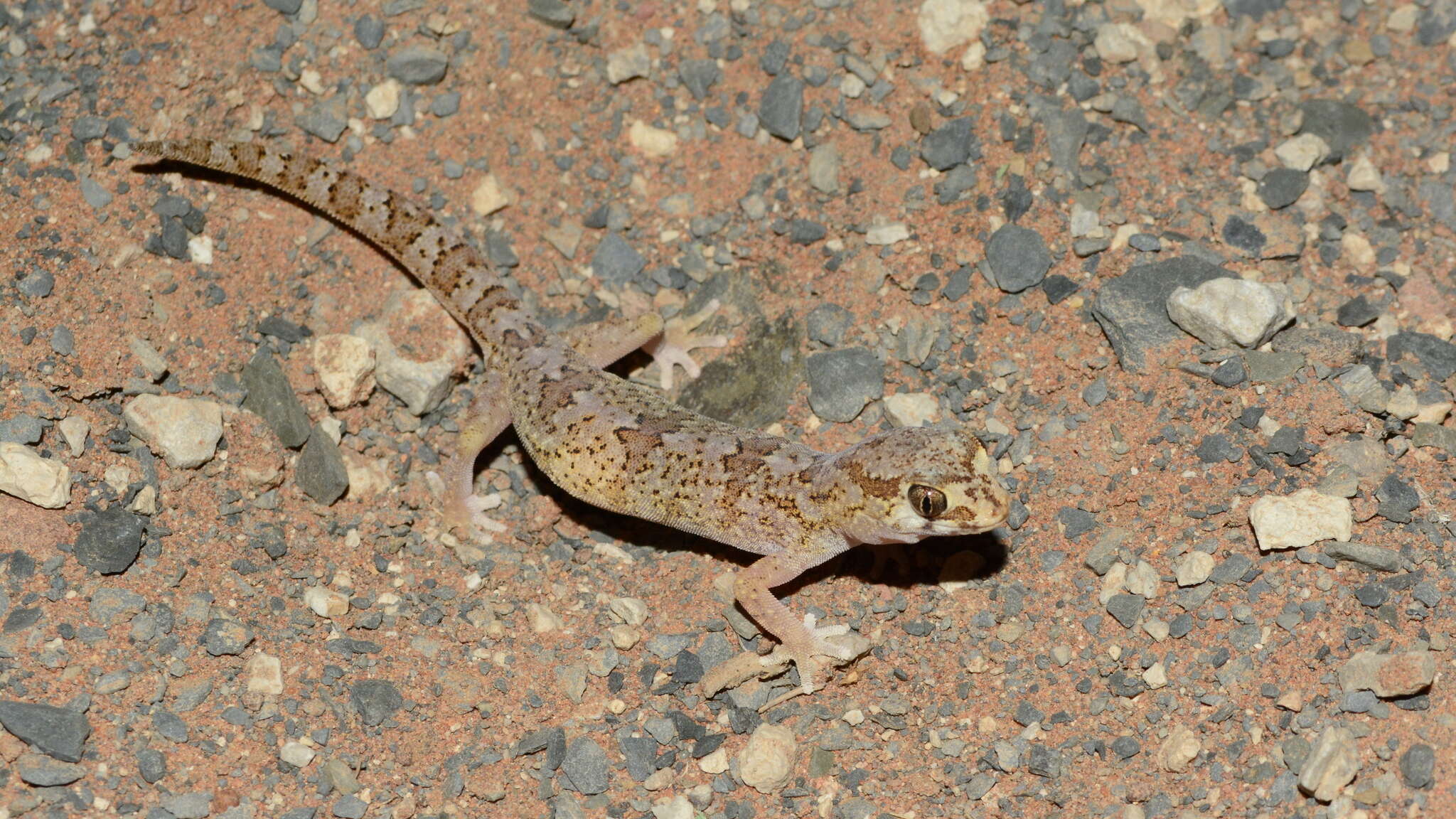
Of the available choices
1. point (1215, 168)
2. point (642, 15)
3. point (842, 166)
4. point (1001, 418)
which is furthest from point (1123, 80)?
point (642, 15)

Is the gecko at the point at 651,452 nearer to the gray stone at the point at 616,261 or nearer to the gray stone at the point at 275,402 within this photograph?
the gray stone at the point at 616,261

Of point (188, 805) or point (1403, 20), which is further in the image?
point (1403, 20)

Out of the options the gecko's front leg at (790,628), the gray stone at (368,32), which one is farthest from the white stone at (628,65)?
the gecko's front leg at (790,628)

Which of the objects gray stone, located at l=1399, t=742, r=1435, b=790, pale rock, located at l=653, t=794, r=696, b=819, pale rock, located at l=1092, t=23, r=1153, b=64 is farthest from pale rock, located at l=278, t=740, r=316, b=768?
pale rock, located at l=1092, t=23, r=1153, b=64

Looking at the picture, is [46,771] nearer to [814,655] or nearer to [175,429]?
[175,429]

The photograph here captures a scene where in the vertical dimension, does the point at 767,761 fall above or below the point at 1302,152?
below

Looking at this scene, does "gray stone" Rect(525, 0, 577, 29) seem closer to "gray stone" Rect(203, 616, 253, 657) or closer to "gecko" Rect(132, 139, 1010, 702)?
"gecko" Rect(132, 139, 1010, 702)

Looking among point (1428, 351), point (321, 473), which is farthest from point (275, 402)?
point (1428, 351)

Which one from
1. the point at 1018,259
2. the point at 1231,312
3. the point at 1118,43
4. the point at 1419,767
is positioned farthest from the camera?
the point at 1118,43
